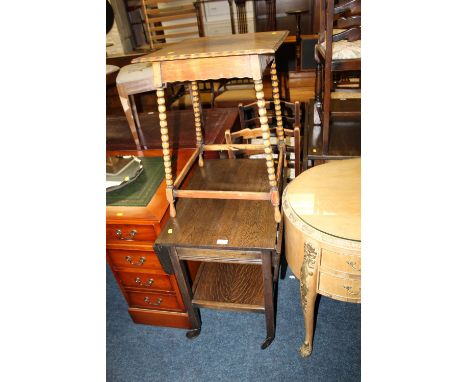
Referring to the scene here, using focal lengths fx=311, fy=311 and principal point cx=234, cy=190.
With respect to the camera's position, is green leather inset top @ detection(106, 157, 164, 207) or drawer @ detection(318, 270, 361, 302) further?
green leather inset top @ detection(106, 157, 164, 207)

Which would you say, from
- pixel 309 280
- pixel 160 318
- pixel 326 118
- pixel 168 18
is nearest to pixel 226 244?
pixel 309 280

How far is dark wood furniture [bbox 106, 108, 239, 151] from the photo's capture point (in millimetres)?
2576

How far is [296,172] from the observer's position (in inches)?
85.4

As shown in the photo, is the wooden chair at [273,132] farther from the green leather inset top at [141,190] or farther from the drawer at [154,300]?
the drawer at [154,300]

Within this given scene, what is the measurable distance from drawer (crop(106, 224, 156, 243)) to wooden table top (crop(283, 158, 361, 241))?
0.76 m

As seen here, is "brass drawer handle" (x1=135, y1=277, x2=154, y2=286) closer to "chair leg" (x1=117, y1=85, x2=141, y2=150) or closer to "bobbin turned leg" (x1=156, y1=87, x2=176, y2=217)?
"bobbin turned leg" (x1=156, y1=87, x2=176, y2=217)

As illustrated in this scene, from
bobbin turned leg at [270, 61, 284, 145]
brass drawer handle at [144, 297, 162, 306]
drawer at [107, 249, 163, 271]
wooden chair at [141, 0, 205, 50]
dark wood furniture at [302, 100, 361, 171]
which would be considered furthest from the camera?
wooden chair at [141, 0, 205, 50]

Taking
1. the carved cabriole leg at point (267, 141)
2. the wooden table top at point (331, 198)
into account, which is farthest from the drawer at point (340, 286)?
the carved cabriole leg at point (267, 141)

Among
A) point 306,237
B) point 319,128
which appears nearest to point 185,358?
point 306,237

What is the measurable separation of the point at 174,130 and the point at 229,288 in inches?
59.9

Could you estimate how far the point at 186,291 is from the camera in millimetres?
1813

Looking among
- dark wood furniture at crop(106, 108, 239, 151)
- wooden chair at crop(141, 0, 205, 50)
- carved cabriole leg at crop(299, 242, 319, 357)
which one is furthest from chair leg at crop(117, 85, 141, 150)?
wooden chair at crop(141, 0, 205, 50)

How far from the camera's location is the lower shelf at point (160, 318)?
6.78ft

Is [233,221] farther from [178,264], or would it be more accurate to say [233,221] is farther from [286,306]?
[286,306]
